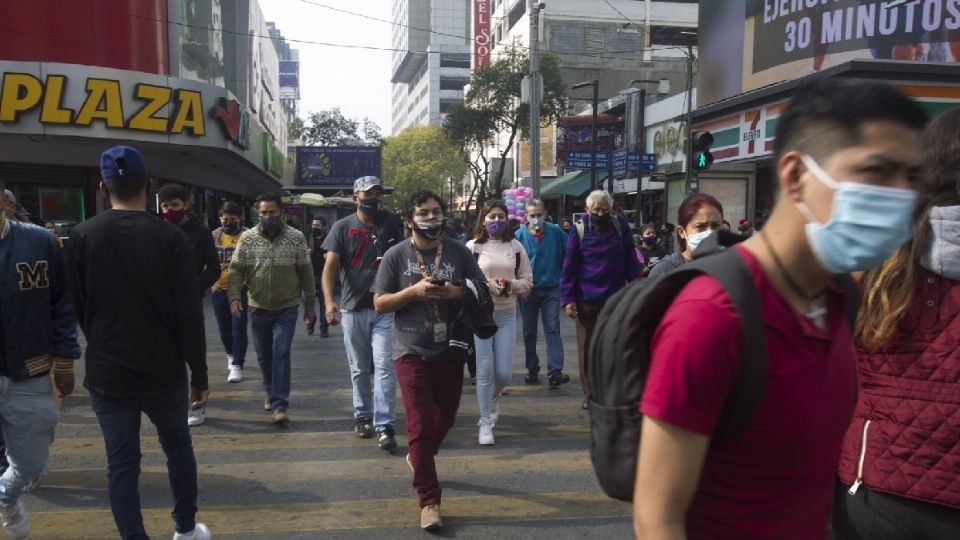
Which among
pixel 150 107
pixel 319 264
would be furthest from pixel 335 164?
pixel 319 264

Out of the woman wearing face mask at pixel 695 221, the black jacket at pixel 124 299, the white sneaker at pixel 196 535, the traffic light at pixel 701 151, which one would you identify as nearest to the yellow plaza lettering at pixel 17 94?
the traffic light at pixel 701 151

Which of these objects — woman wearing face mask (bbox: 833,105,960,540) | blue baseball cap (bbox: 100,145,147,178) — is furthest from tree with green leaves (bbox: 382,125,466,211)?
woman wearing face mask (bbox: 833,105,960,540)

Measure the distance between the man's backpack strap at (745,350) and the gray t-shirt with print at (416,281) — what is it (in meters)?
3.08

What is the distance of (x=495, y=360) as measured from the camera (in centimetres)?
586

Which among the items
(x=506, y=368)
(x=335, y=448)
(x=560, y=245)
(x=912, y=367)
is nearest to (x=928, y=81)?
(x=560, y=245)

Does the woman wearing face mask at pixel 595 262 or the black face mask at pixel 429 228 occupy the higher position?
the black face mask at pixel 429 228

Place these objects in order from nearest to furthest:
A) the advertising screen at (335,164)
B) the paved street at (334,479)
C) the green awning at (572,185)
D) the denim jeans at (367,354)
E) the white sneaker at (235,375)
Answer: the paved street at (334,479)
the denim jeans at (367,354)
the white sneaker at (235,375)
the green awning at (572,185)
the advertising screen at (335,164)

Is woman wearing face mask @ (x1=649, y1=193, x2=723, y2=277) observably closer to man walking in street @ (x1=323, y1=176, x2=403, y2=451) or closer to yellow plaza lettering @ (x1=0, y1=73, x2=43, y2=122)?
man walking in street @ (x1=323, y1=176, x2=403, y2=451)

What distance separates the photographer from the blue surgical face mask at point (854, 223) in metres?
1.43

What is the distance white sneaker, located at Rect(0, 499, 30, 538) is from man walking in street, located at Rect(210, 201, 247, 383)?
137 inches

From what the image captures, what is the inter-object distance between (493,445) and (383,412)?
878mm

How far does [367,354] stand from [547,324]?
219 centimetres

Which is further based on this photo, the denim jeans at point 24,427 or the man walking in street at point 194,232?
the man walking in street at point 194,232

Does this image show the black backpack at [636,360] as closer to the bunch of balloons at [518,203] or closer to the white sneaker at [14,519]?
the white sneaker at [14,519]
